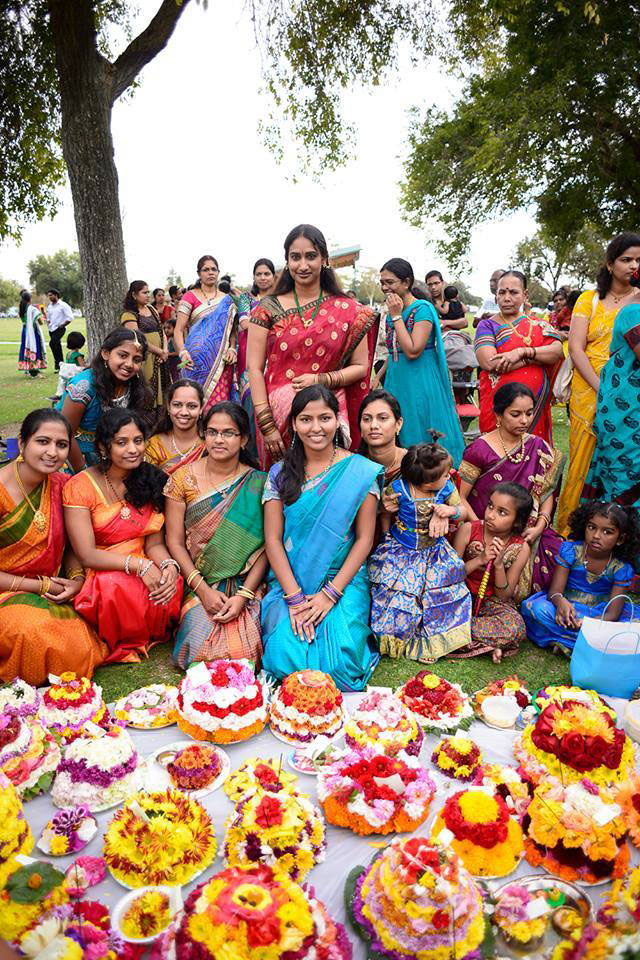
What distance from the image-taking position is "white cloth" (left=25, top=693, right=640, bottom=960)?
192 centimetres

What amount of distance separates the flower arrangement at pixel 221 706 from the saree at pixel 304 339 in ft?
5.67

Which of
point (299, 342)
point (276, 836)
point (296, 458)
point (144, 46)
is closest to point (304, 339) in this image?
point (299, 342)

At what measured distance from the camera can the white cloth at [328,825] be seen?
6.30 ft

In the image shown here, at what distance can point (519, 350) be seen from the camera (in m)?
4.71

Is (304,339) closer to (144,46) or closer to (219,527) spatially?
(219,527)

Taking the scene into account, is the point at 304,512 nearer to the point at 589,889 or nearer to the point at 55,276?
the point at 589,889

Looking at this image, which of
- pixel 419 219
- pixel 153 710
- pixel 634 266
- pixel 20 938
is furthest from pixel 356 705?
pixel 419 219

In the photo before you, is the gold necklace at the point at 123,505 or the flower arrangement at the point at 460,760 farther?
the gold necklace at the point at 123,505

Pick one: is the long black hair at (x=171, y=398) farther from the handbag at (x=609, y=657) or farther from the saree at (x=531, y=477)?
the handbag at (x=609, y=657)

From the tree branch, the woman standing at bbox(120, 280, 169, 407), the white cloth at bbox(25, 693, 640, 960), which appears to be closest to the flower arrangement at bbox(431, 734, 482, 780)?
the white cloth at bbox(25, 693, 640, 960)

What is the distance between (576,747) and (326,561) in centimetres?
165

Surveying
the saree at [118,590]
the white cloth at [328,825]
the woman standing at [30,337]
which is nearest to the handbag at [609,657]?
the white cloth at [328,825]

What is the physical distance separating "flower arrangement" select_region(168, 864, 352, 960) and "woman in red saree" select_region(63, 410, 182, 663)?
2.04 metres

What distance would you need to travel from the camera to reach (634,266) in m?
4.14
